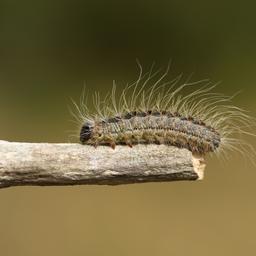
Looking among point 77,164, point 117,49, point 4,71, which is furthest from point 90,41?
point 77,164

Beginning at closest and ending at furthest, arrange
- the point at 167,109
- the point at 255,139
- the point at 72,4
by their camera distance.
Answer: the point at 167,109
the point at 255,139
the point at 72,4

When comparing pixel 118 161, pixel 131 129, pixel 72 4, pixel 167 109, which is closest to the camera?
pixel 118 161

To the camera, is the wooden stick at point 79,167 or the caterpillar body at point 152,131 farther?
the caterpillar body at point 152,131

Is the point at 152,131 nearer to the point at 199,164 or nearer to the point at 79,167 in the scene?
the point at 199,164

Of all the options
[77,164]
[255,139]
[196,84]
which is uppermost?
[196,84]

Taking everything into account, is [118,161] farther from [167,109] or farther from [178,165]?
[167,109]

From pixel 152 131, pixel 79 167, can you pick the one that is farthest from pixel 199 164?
pixel 79 167

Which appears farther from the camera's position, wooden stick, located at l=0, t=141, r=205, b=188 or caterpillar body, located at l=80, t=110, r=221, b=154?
caterpillar body, located at l=80, t=110, r=221, b=154

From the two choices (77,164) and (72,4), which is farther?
(72,4)
